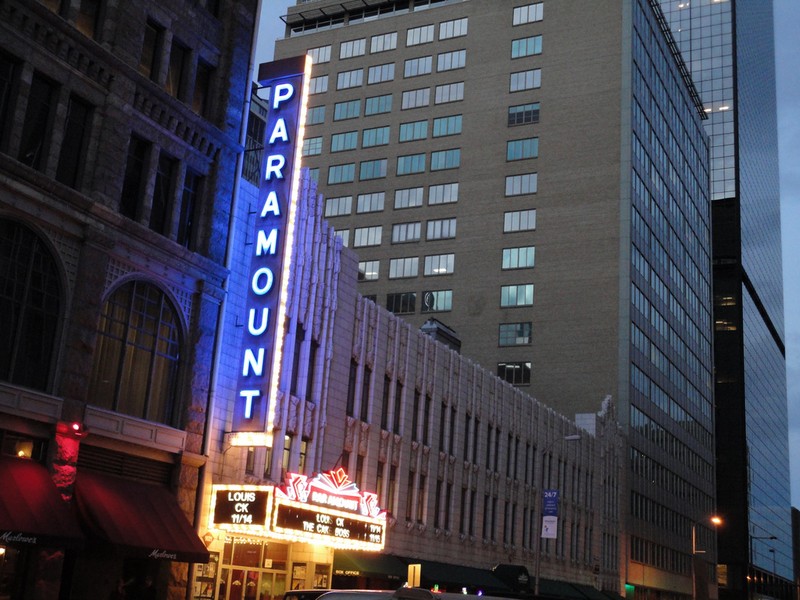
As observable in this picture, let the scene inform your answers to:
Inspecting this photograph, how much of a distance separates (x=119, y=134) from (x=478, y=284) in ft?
213

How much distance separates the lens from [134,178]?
29.6 metres

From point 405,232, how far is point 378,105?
48.3 feet

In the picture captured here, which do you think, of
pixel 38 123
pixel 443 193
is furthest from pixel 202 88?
pixel 443 193

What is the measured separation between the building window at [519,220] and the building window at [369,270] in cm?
1280

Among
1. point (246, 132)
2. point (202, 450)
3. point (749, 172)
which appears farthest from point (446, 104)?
point (749, 172)

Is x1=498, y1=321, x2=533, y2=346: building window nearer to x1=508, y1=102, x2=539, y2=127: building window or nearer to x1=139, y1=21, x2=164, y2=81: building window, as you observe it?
x1=508, y1=102, x2=539, y2=127: building window

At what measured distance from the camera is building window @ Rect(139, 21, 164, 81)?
Result: 99.3 feet

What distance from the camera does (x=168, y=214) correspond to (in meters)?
30.6

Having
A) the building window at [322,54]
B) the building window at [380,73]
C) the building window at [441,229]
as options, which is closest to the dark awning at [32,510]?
the building window at [441,229]

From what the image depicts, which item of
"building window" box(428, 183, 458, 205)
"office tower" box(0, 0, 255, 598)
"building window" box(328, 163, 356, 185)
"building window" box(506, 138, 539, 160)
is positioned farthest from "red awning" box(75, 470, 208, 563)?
"building window" box(328, 163, 356, 185)

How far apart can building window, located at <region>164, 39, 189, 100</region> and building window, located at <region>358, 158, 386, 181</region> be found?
68.9 m

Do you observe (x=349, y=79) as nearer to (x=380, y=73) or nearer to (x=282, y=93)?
(x=380, y=73)

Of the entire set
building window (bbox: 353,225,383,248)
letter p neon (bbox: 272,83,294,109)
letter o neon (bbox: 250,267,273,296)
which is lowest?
letter o neon (bbox: 250,267,273,296)

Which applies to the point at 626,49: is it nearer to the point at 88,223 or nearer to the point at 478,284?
the point at 478,284
